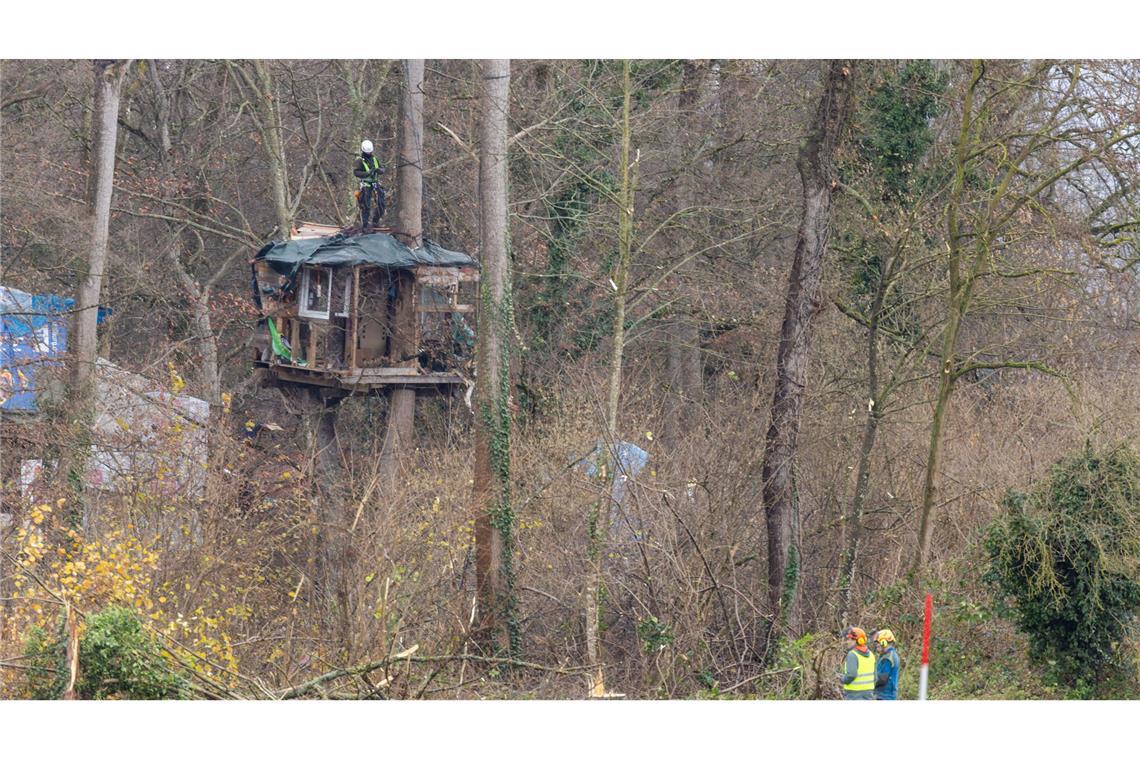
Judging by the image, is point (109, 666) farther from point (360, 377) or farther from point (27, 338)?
point (27, 338)

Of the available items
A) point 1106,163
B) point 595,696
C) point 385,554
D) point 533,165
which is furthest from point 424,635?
point 533,165

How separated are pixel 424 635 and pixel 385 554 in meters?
1.01

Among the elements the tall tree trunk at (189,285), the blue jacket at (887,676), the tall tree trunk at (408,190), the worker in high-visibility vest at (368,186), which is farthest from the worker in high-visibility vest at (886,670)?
the tall tree trunk at (189,285)

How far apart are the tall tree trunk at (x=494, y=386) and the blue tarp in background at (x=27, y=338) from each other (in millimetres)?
5349

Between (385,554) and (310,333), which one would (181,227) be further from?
(385,554)

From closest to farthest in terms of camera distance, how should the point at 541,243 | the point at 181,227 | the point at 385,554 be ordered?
the point at 385,554 < the point at 541,243 < the point at 181,227

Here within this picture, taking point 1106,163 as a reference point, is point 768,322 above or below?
below

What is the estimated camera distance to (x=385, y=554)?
44.1 feet

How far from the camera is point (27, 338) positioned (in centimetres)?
1722

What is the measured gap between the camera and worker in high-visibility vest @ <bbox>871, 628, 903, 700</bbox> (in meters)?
11.2

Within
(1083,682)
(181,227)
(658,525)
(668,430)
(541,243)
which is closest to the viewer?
(1083,682)

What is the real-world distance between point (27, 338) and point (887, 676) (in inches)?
478

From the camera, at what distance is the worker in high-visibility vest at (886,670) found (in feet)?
36.9

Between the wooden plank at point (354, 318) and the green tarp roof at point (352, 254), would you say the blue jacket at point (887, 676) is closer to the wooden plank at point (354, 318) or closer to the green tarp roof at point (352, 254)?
the green tarp roof at point (352, 254)
